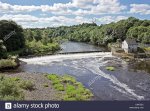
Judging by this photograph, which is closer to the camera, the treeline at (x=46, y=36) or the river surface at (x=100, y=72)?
the river surface at (x=100, y=72)

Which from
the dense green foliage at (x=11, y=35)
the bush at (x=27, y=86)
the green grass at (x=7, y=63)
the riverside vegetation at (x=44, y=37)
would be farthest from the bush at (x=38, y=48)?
the bush at (x=27, y=86)

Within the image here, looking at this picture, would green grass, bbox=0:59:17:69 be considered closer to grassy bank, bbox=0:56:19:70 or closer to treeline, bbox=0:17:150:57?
grassy bank, bbox=0:56:19:70

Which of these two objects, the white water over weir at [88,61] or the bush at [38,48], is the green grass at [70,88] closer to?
the white water over weir at [88,61]

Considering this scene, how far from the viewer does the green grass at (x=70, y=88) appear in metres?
16.3

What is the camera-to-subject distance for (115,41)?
168ft

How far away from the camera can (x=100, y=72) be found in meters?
25.5

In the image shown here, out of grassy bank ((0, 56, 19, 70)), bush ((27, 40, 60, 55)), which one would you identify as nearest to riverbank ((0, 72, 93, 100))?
grassy bank ((0, 56, 19, 70))

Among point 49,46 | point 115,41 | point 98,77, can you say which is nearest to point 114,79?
point 98,77

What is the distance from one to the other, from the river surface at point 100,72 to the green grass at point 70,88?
22.0 inches

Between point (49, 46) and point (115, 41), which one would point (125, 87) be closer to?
point (49, 46)

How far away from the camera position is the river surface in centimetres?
1814

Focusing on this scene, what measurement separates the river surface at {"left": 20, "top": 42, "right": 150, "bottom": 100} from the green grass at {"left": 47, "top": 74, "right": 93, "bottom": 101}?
1.83 feet

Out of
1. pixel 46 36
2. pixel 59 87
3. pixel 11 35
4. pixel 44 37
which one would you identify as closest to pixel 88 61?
pixel 11 35

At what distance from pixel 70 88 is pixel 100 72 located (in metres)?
7.25
